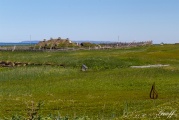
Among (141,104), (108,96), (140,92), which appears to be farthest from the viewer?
(140,92)

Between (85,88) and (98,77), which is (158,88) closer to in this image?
(85,88)

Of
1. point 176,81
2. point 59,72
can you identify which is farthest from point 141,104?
point 59,72

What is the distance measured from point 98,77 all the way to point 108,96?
52.2 feet

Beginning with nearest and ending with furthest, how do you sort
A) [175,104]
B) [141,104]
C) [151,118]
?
[151,118]
[175,104]
[141,104]

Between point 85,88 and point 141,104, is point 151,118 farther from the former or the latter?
point 85,88

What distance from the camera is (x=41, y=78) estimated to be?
62562 mm

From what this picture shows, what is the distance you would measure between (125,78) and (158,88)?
32.5ft


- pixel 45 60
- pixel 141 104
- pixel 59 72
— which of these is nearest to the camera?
pixel 141 104

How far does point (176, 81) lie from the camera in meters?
54.8

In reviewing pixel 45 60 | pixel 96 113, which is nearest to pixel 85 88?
pixel 96 113

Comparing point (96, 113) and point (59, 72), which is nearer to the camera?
point (96, 113)

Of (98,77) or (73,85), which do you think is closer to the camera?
(73,85)

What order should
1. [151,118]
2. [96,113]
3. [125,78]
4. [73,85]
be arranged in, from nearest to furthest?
[151,118] → [96,113] → [73,85] → [125,78]

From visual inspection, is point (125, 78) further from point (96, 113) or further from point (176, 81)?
point (96, 113)
